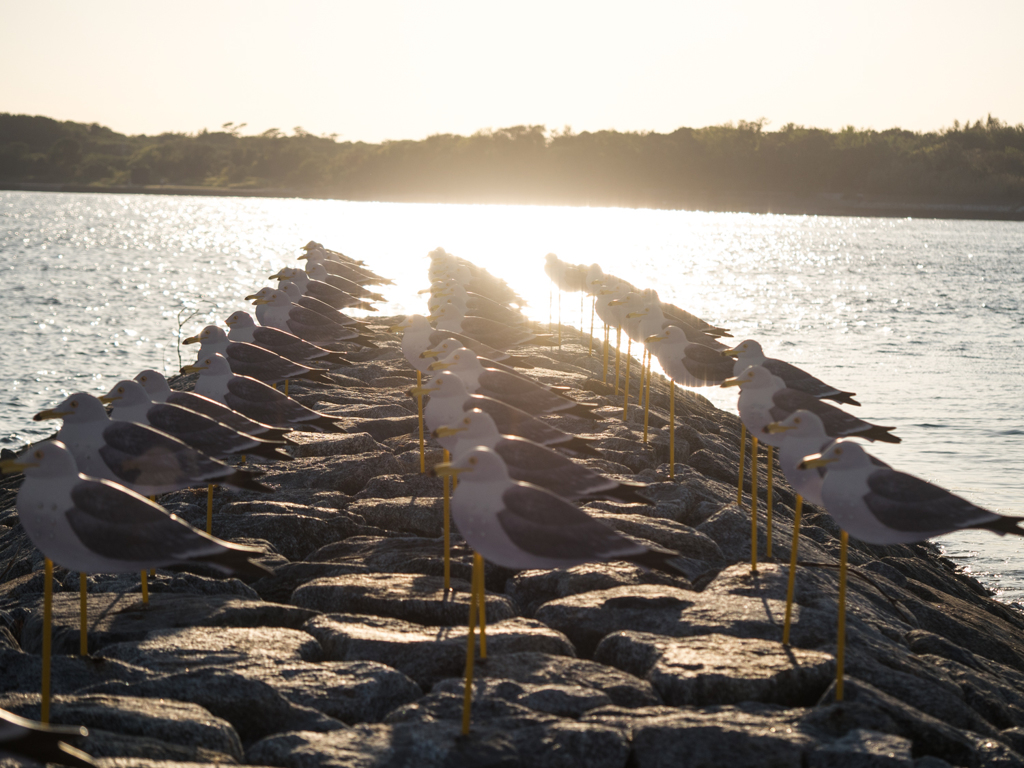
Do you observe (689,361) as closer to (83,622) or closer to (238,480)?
(238,480)

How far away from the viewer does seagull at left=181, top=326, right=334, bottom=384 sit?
44.1ft

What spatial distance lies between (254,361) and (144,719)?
808cm

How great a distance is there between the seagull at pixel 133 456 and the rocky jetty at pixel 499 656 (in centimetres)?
107

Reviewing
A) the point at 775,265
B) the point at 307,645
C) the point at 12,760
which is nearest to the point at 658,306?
the point at 307,645

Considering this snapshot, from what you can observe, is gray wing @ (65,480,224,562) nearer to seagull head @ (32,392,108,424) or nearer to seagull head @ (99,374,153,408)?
seagull head @ (32,392,108,424)

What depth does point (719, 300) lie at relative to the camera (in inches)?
2259

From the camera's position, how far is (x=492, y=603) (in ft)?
27.0

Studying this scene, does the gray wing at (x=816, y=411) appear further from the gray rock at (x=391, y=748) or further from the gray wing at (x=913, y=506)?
the gray rock at (x=391, y=748)

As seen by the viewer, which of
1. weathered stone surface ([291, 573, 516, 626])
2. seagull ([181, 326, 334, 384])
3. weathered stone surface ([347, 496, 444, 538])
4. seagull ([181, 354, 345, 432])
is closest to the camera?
weathered stone surface ([291, 573, 516, 626])

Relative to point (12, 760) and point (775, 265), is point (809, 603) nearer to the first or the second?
point (12, 760)

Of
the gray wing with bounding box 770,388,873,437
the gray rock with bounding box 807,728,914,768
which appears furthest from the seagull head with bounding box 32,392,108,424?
the gray rock with bounding box 807,728,914,768

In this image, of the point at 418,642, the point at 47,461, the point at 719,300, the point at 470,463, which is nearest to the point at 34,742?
the point at 47,461

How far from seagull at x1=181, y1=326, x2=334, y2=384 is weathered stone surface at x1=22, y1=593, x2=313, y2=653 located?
5339 mm

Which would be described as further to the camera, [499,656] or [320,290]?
[320,290]
